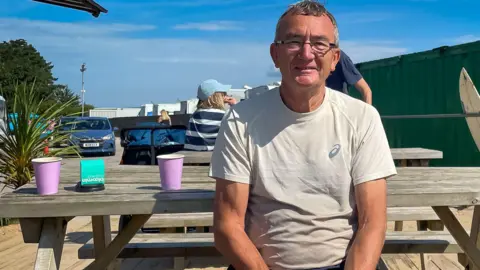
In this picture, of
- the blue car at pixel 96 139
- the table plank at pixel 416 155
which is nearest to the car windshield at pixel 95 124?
the blue car at pixel 96 139

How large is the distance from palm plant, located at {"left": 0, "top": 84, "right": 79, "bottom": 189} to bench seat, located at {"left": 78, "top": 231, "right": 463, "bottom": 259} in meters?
2.78

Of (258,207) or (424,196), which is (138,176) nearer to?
(258,207)

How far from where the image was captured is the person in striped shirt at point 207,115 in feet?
13.7

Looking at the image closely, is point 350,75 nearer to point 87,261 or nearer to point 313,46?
point 313,46

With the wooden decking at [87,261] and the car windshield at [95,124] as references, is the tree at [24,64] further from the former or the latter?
the wooden decking at [87,261]

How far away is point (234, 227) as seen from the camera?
1.77 metres

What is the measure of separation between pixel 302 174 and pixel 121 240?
0.95 m

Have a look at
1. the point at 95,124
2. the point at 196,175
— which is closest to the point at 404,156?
the point at 196,175

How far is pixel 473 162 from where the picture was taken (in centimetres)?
734

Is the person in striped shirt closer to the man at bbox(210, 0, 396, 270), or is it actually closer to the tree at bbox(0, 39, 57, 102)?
the man at bbox(210, 0, 396, 270)

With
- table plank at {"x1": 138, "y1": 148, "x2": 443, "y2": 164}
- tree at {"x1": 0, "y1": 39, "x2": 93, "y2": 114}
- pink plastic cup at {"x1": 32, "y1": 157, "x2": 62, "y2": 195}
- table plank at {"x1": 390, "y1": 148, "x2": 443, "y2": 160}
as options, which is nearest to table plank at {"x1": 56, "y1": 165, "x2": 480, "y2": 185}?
pink plastic cup at {"x1": 32, "y1": 157, "x2": 62, "y2": 195}

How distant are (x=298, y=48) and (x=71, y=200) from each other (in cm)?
99

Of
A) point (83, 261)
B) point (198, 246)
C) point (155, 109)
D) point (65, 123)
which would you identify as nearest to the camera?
point (198, 246)

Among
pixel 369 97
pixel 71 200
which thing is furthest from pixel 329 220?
pixel 369 97
